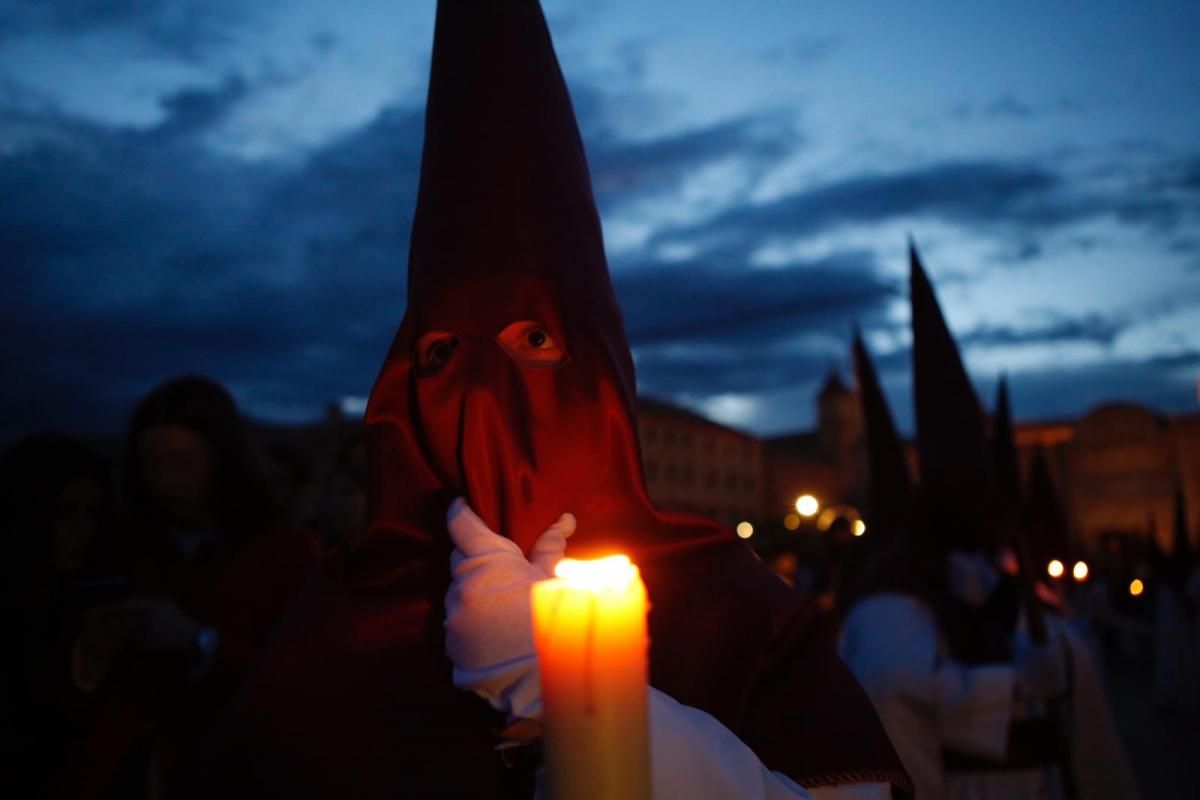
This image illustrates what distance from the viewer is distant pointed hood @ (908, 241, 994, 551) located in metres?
4.55

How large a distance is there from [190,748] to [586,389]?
1.96m

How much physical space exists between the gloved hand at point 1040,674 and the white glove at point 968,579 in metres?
0.31

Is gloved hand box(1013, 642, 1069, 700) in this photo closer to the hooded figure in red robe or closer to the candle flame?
the hooded figure in red robe

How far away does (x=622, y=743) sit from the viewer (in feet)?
2.58

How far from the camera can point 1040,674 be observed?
3945mm

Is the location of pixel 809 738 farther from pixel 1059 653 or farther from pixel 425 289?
pixel 1059 653

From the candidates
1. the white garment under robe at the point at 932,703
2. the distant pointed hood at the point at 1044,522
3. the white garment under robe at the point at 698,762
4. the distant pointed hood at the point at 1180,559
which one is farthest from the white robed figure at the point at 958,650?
the distant pointed hood at the point at 1180,559

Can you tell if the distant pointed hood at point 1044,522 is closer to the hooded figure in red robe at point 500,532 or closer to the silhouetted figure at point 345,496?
the silhouetted figure at point 345,496

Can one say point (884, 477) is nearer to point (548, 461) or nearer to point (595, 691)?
point (548, 461)

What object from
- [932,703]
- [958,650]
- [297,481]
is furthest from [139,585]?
[958,650]

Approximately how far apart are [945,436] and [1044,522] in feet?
12.8

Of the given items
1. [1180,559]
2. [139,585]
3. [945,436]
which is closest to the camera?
[139,585]

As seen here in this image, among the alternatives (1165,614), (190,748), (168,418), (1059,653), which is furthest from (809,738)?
(1165,614)

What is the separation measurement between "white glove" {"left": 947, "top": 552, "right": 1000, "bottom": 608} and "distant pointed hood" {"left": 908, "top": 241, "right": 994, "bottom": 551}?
0.17 metres
